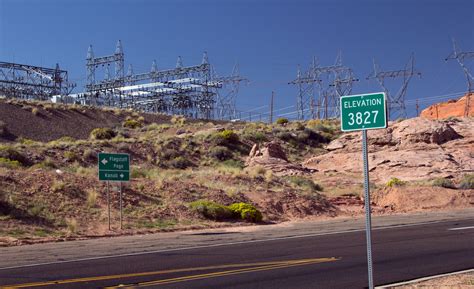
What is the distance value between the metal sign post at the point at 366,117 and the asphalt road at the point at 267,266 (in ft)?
13.0

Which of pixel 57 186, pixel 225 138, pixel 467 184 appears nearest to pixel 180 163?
pixel 225 138

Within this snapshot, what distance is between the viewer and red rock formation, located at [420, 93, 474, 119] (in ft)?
301

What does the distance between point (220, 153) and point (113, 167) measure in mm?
29544

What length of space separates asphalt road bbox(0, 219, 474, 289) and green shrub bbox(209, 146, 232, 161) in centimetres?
3415

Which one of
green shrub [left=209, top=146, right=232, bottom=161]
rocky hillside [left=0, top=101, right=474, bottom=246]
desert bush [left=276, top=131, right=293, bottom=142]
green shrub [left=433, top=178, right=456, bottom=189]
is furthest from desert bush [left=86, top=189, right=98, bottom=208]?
desert bush [left=276, top=131, right=293, bottom=142]

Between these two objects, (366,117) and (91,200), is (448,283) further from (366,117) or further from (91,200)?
(91,200)

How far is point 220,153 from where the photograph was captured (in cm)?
5594

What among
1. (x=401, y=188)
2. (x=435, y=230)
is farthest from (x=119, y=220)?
(x=401, y=188)

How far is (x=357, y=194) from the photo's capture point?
136 feet

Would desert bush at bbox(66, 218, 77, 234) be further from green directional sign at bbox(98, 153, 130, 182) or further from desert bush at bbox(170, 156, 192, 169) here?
desert bush at bbox(170, 156, 192, 169)

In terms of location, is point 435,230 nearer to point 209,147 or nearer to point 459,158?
point 459,158

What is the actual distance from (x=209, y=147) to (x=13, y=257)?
3940cm

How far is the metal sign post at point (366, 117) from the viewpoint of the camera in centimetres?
865

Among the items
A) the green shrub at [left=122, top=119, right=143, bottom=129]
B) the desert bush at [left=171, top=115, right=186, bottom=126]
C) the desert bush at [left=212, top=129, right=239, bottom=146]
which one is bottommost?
the desert bush at [left=212, top=129, right=239, bottom=146]
